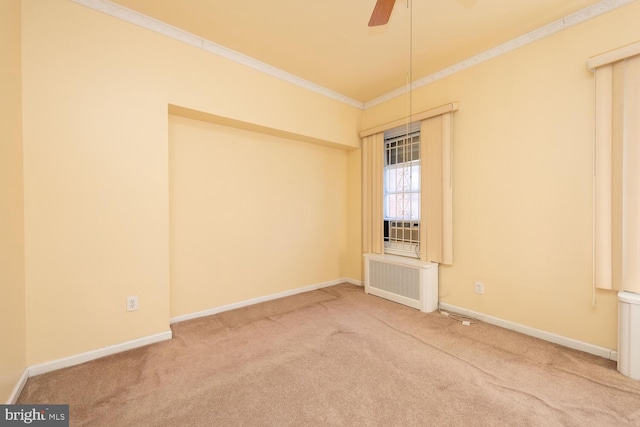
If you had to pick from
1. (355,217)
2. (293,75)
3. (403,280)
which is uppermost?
(293,75)

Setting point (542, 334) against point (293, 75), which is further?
point (293, 75)

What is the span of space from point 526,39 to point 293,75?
95.7 inches

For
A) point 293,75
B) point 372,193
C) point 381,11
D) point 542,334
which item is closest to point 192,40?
point 293,75

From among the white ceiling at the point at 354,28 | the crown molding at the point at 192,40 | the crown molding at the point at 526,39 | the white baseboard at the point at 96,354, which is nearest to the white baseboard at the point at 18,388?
the white baseboard at the point at 96,354

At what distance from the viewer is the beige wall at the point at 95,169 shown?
1.95 m

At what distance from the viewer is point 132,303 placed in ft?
7.54

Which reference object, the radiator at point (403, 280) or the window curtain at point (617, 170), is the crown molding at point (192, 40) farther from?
the window curtain at point (617, 170)

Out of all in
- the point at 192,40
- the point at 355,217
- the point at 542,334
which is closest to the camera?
the point at 542,334

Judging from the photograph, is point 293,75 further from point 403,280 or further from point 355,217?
point 403,280

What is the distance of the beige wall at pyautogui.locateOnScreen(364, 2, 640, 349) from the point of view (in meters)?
2.20

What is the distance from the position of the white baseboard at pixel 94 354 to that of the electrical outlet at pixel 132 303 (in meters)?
0.28

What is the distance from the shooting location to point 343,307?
3250 millimetres

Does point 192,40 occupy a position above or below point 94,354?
above

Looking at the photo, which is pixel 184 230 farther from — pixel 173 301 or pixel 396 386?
pixel 396 386
